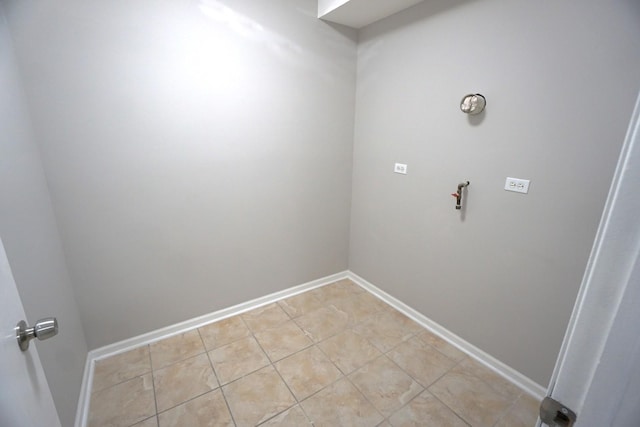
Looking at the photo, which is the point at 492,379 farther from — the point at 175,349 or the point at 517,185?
the point at 175,349

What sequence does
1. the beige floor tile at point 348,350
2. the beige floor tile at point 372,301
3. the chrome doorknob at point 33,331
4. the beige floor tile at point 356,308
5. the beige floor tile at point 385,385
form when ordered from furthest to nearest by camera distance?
1. the beige floor tile at point 372,301
2. the beige floor tile at point 356,308
3. the beige floor tile at point 348,350
4. the beige floor tile at point 385,385
5. the chrome doorknob at point 33,331

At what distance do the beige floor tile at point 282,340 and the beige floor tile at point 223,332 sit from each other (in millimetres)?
144

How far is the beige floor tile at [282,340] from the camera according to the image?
1929mm

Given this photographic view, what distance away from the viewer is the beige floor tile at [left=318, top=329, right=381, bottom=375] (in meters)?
1.84

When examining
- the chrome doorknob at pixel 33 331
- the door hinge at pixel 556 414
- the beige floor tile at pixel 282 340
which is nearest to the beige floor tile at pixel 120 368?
the beige floor tile at pixel 282 340

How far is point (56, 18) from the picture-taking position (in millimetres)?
1393

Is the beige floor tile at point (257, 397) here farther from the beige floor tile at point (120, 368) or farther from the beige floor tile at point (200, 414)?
the beige floor tile at point (120, 368)

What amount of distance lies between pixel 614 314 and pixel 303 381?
1.67 m

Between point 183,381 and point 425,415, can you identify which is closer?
point 425,415

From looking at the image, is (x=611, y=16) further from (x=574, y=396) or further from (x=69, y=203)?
(x=69, y=203)

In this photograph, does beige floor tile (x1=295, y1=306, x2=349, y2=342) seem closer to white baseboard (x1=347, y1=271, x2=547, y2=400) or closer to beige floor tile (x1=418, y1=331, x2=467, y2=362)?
white baseboard (x1=347, y1=271, x2=547, y2=400)

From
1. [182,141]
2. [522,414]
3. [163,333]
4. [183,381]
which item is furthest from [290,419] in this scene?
[182,141]

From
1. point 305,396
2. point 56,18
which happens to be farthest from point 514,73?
point 56,18

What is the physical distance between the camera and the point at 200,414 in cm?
149
